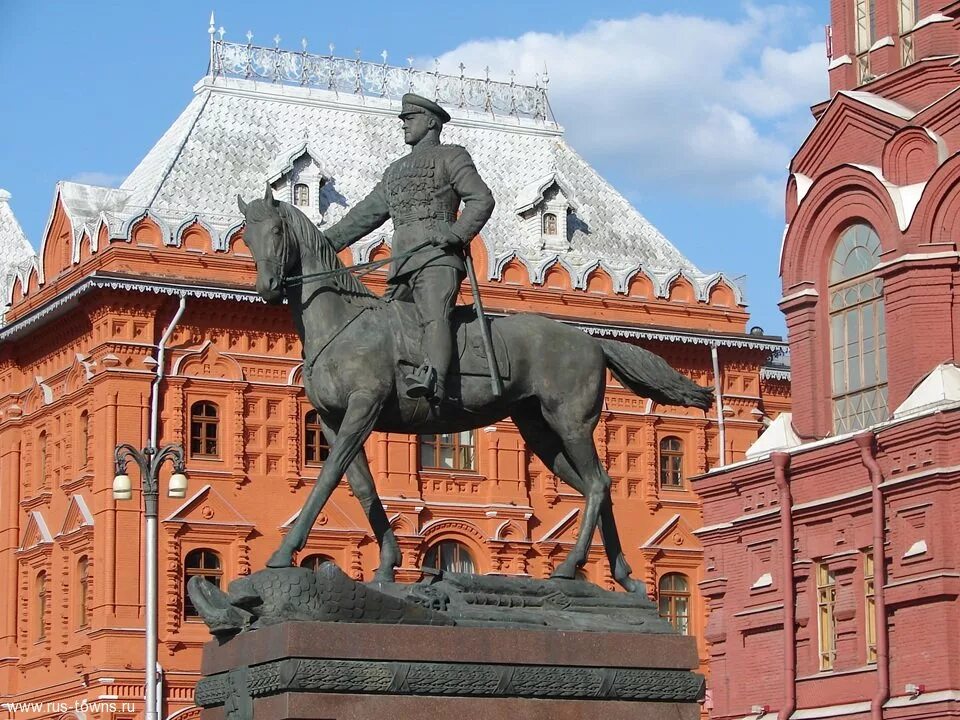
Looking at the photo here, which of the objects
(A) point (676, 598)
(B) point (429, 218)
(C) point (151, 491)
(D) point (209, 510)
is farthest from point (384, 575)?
(A) point (676, 598)

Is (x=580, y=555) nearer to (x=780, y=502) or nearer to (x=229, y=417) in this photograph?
(x=780, y=502)

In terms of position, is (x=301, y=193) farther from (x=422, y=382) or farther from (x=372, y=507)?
(x=422, y=382)

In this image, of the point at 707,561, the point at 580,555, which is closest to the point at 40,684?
the point at 707,561

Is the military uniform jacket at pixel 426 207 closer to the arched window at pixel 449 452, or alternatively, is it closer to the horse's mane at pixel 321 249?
the horse's mane at pixel 321 249

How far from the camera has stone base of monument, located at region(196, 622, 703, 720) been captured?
13773 millimetres

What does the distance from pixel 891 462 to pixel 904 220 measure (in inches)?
139

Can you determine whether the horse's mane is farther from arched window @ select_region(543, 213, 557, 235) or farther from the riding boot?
arched window @ select_region(543, 213, 557, 235)

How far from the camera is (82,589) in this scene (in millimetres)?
43156

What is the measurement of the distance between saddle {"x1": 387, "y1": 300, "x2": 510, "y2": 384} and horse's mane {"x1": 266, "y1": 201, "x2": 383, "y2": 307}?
9.2 inches

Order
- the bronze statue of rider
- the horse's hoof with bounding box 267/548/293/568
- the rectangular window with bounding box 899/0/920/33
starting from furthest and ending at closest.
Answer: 1. the rectangular window with bounding box 899/0/920/33
2. the bronze statue of rider
3. the horse's hoof with bounding box 267/548/293/568

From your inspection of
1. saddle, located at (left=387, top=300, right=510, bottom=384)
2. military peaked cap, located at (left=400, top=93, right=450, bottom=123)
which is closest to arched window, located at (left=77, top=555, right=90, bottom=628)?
military peaked cap, located at (left=400, top=93, right=450, bottom=123)

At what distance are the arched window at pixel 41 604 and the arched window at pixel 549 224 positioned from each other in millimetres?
12726

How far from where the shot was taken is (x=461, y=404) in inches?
600

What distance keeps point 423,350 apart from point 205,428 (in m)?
29.1
